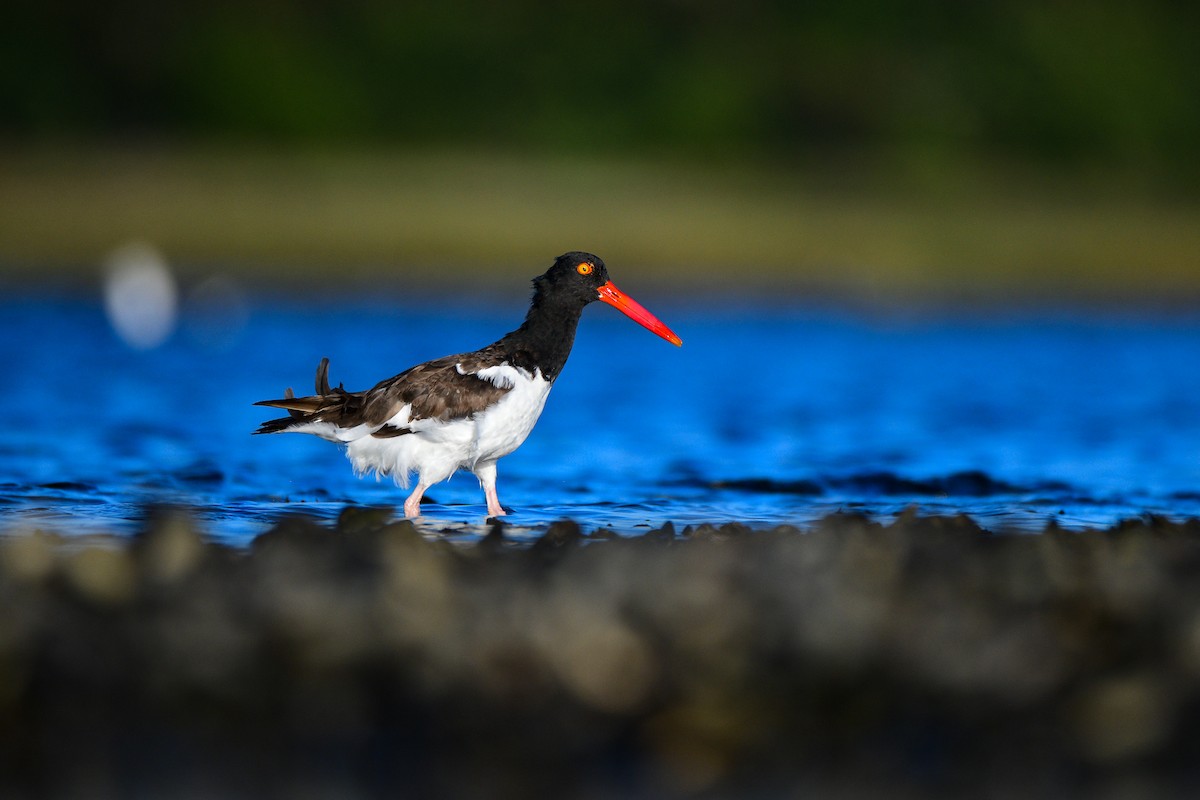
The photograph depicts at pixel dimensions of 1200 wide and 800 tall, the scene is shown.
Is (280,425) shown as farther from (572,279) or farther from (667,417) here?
(667,417)

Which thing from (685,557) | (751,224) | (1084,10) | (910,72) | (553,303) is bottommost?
(685,557)

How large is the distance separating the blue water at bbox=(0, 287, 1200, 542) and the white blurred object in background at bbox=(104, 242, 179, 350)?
1.03 ft

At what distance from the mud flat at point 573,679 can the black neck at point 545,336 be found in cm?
317

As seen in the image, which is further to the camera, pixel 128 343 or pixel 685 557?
pixel 128 343

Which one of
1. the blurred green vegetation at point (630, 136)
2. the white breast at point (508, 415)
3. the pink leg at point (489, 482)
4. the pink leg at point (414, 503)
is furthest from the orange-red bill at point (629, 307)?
the blurred green vegetation at point (630, 136)

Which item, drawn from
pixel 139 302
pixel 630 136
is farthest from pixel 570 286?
pixel 630 136

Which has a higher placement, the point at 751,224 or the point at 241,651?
the point at 751,224

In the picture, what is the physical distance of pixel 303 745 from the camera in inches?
198

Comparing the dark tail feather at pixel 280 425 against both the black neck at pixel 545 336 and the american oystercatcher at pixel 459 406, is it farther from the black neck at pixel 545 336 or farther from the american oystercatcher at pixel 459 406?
the black neck at pixel 545 336

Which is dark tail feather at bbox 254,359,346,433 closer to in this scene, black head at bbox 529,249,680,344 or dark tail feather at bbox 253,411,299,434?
dark tail feather at bbox 253,411,299,434

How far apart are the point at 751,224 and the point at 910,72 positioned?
1143 centimetres

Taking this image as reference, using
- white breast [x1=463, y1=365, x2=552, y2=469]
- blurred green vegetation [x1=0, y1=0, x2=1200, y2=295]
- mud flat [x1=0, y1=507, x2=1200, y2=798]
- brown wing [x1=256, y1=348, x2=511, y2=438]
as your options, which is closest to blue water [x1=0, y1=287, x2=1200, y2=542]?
white breast [x1=463, y1=365, x2=552, y2=469]

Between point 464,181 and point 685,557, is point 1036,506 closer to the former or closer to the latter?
point 685,557

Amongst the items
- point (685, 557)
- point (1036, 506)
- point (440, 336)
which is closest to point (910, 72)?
point (440, 336)
